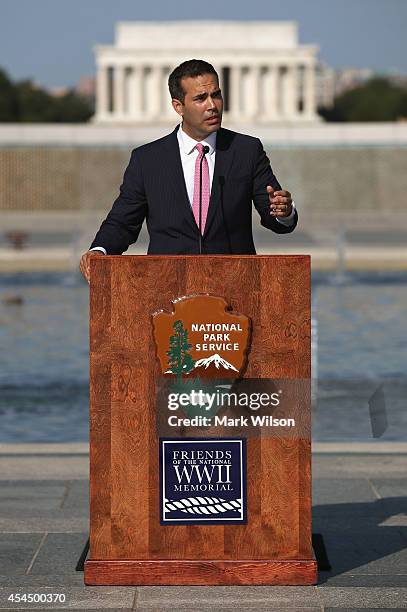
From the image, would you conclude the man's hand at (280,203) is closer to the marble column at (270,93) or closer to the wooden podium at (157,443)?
the wooden podium at (157,443)

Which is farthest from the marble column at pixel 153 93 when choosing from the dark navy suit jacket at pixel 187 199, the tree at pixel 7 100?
the dark navy suit jacket at pixel 187 199

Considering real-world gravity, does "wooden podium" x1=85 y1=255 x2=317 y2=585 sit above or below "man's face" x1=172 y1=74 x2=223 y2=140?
below

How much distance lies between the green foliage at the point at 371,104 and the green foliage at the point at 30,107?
2063 centimetres

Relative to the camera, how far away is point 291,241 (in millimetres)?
35656

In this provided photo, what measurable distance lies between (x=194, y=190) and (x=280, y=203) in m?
0.39

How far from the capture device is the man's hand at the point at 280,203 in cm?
518

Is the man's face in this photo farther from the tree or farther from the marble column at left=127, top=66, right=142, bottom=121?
the tree

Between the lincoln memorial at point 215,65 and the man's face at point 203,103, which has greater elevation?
the man's face at point 203,103

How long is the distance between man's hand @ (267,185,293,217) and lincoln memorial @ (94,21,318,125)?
257 ft

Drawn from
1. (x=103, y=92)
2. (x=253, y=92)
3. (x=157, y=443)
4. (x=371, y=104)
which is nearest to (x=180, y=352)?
(x=157, y=443)

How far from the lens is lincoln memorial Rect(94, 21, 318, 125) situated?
8469cm

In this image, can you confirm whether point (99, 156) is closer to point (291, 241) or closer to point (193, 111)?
point (291, 241)

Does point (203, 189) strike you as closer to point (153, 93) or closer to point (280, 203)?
point (280, 203)

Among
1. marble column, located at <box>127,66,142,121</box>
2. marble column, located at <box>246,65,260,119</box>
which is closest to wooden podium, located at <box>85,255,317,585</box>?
marble column, located at <box>127,66,142,121</box>
